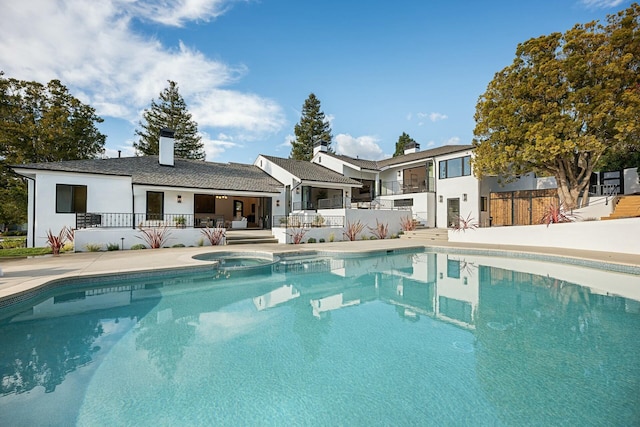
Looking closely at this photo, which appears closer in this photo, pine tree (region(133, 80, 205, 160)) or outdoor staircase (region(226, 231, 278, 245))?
outdoor staircase (region(226, 231, 278, 245))

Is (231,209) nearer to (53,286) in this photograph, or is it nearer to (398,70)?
(398,70)

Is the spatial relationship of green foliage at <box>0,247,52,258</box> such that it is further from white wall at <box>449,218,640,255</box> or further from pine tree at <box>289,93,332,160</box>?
pine tree at <box>289,93,332,160</box>

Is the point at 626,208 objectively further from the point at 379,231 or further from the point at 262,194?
the point at 262,194

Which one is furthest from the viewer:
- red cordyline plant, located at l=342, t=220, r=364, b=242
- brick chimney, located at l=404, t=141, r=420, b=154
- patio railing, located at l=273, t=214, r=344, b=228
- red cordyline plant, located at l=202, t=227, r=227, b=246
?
brick chimney, located at l=404, t=141, r=420, b=154

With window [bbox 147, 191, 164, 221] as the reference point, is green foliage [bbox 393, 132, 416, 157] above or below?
above

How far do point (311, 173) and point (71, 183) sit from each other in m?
14.5

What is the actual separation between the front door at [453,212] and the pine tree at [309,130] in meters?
25.2

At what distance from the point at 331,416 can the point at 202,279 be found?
23.1ft

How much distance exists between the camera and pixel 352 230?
19.0 meters

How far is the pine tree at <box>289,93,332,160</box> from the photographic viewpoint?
44344 mm

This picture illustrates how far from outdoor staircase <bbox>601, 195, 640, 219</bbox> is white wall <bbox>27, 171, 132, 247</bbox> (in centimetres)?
2527

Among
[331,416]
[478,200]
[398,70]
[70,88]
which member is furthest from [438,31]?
[70,88]

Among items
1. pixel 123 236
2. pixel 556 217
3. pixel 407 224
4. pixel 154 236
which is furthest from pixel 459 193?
pixel 123 236

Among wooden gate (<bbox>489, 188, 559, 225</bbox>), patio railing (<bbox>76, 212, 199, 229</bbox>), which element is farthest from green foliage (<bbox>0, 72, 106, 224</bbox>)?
wooden gate (<bbox>489, 188, 559, 225</bbox>)
